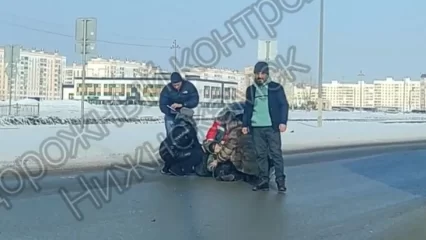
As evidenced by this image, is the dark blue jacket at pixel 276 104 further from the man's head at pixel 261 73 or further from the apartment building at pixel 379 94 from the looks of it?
the apartment building at pixel 379 94

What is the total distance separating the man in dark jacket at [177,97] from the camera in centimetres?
1261

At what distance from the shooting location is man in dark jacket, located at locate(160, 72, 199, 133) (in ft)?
41.4

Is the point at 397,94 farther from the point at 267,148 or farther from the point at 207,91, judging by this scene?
the point at 267,148

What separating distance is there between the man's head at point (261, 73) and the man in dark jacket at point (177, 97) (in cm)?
244

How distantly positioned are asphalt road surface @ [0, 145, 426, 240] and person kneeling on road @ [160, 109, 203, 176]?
1.33ft

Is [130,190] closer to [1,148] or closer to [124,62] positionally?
[1,148]

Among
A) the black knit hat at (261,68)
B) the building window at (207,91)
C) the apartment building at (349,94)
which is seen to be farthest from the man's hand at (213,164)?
the apartment building at (349,94)

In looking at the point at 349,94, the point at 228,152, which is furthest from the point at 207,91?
the point at 349,94

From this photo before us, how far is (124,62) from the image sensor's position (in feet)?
366

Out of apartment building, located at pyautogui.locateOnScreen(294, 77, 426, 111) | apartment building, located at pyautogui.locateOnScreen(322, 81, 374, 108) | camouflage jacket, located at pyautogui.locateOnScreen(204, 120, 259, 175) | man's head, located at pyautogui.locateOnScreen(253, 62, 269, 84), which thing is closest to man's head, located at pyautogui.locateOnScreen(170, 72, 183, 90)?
camouflage jacket, located at pyautogui.locateOnScreen(204, 120, 259, 175)

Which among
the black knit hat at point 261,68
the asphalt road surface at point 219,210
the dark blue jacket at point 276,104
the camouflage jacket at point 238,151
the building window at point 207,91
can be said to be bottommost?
the asphalt road surface at point 219,210

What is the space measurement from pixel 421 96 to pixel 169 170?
164 m

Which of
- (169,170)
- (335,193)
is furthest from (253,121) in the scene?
(169,170)

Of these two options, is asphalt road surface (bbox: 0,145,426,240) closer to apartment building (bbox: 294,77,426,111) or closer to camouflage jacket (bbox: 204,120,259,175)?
camouflage jacket (bbox: 204,120,259,175)
